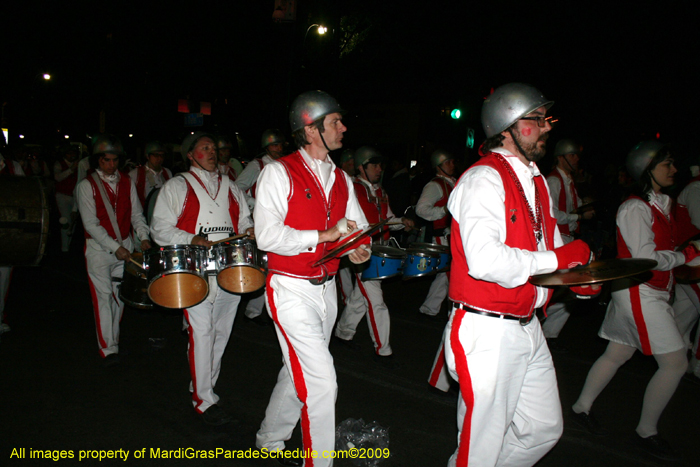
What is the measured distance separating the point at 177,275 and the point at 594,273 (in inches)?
109

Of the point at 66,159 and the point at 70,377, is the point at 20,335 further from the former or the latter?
the point at 66,159

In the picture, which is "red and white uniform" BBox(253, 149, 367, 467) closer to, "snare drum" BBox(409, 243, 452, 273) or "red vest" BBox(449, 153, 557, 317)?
"red vest" BBox(449, 153, 557, 317)

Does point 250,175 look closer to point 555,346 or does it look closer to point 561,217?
point 561,217

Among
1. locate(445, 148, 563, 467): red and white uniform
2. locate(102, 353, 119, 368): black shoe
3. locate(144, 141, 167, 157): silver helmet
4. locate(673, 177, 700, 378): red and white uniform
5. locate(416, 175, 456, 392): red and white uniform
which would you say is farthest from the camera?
locate(144, 141, 167, 157): silver helmet

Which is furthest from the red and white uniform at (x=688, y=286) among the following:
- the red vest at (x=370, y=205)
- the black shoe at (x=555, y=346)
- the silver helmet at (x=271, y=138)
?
the silver helmet at (x=271, y=138)

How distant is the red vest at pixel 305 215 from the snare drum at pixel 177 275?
28.0 inches

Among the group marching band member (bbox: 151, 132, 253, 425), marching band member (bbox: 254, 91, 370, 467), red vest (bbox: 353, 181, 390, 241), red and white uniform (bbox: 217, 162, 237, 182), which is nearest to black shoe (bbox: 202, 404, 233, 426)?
marching band member (bbox: 151, 132, 253, 425)

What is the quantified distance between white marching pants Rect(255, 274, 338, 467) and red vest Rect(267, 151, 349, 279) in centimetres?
8

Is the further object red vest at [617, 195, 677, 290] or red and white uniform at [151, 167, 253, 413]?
red and white uniform at [151, 167, 253, 413]

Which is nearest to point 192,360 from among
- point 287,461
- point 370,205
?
point 287,461

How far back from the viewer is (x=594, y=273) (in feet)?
7.81

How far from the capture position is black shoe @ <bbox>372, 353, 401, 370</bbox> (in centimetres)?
564

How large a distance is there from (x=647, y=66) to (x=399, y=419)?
14202mm

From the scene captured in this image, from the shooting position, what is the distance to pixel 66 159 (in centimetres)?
1416
